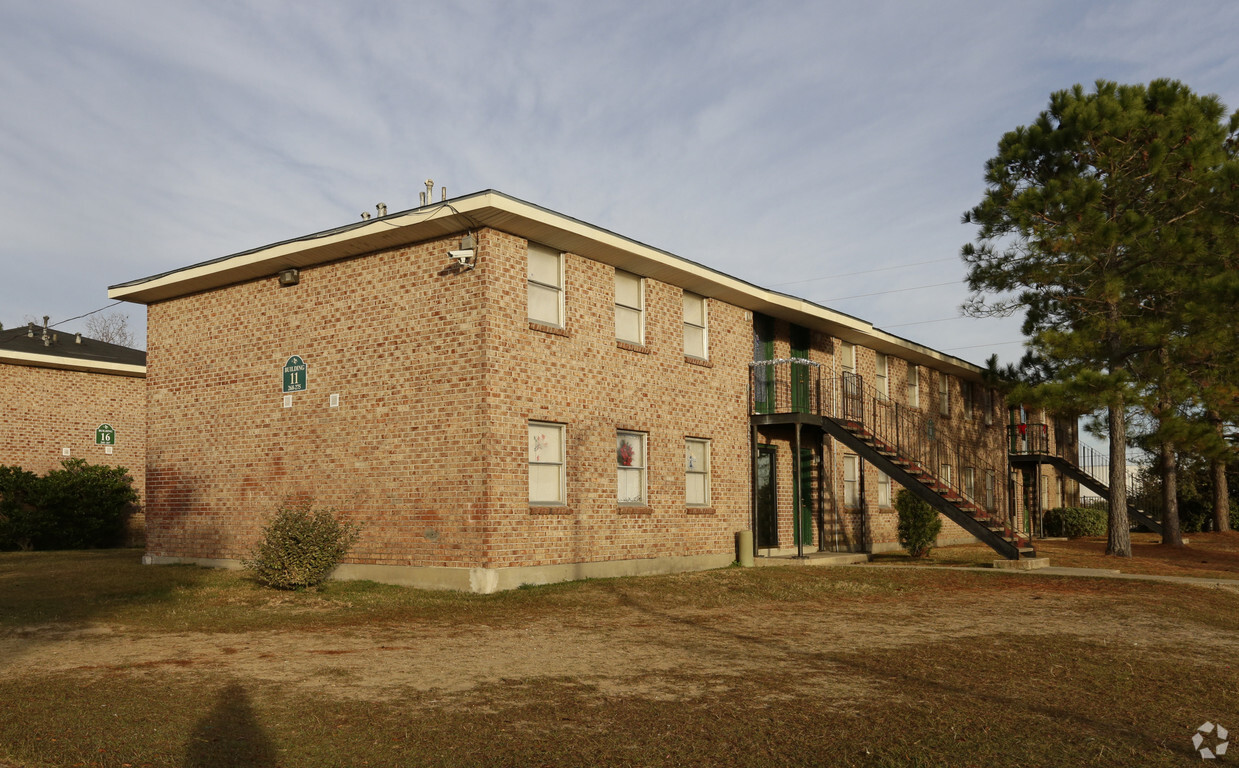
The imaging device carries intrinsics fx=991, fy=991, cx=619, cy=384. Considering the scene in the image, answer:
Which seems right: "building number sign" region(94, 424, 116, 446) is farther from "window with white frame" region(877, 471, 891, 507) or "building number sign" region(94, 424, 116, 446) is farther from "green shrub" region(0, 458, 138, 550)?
"window with white frame" region(877, 471, 891, 507)

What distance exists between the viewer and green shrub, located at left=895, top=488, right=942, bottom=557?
22.2 meters

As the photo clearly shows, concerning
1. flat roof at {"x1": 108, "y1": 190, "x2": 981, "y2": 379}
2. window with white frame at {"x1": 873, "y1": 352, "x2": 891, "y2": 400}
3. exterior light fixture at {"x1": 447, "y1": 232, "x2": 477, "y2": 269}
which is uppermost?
flat roof at {"x1": 108, "y1": 190, "x2": 981, "y2": 379}

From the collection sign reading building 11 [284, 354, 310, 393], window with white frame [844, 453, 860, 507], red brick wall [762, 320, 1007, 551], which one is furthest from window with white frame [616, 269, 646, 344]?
window with white frame [844, 453, 860, 507]

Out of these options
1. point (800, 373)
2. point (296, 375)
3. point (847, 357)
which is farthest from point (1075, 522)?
point (296, 375)

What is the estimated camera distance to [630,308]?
17438 mm

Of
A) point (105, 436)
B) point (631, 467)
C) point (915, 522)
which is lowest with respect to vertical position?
point (915, 522)

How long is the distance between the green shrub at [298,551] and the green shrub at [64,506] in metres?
12.3

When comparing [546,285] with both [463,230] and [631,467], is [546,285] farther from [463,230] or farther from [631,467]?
[631,467]

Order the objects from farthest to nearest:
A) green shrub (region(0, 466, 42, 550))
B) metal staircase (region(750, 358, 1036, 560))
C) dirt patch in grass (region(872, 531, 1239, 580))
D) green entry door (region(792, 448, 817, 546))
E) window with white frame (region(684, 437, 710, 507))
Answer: green shrub (region(0, 466, 42, 550)) < green entry door (region(792, 448, 817, 546)) < dirt patch in grass (region(872, 531, 1239, 580)) < metal staircase (region(750, 358, 1036, 560)) < window with white frame (region(684, 437, 710, 507))

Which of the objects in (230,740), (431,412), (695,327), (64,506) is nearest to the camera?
(230,740)

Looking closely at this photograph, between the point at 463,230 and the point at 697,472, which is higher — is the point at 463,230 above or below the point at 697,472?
above

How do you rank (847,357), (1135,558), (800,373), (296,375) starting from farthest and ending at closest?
(847,357), (1135,558), (800,373), (296,375)

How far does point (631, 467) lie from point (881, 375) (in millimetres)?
11526

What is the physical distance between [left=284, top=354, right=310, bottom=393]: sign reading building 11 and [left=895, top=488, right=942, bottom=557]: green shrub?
517 inches
